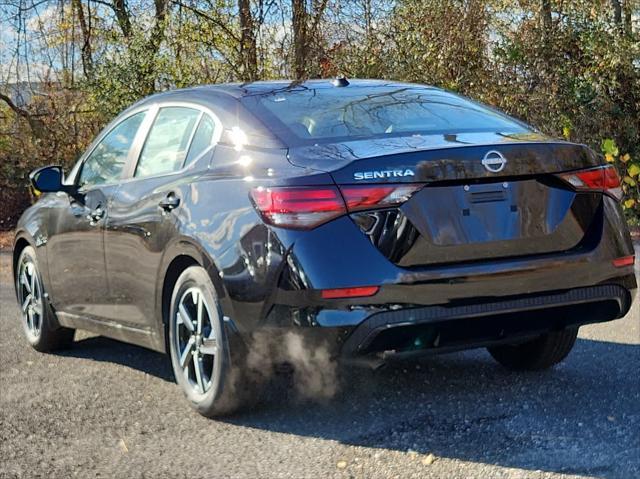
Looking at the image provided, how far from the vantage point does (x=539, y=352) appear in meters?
5.56

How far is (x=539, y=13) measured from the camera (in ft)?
49.8

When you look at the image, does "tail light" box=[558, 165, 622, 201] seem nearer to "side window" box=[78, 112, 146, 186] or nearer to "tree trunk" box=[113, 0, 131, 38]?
"side window" box=[78, 112, 146, 186]

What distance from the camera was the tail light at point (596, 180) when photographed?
463 centimetres

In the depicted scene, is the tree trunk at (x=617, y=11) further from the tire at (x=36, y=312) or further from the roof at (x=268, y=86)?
the tire at (x=36, y=312)

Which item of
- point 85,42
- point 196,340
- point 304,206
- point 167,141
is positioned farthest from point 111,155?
point 85,42

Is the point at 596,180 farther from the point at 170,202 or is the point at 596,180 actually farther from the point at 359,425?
the point at 170,202

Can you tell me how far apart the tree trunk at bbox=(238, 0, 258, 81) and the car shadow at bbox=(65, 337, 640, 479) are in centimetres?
1014

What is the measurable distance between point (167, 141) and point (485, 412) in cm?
221

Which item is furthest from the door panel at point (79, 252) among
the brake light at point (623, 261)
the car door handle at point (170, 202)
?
the brake light at point (623, 261)

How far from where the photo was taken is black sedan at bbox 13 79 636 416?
4.27 meters

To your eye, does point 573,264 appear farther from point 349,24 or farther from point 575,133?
point 349,24

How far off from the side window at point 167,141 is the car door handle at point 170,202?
0.66ft

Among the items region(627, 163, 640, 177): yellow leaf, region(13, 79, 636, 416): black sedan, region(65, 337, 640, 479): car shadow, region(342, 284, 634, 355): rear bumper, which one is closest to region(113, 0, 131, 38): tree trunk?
region(627, 163, 640, 177): yellow leaf

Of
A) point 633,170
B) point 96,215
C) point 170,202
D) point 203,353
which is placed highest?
point 170,202
